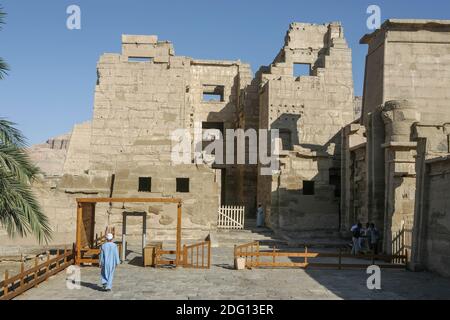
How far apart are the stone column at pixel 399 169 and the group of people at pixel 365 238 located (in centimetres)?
35

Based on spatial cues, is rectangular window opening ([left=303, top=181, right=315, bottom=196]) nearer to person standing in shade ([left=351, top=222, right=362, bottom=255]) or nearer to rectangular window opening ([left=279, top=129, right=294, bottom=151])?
rectangular window opening ([left=279, top=129, right=294, bottom=151])

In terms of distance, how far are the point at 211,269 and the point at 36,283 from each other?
478cm

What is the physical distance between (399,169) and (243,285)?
7.44 m

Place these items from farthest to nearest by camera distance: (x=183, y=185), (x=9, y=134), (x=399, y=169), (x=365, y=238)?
(x=183, y=185) → (x=365, y=238) → (x=399, y=169) → (x=9, y=134)

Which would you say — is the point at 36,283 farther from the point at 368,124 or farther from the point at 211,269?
the point at 368,124

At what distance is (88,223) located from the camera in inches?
601

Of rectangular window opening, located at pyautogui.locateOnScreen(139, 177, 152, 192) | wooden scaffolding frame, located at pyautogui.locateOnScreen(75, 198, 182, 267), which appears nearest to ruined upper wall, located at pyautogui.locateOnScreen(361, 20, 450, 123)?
wooden scaffolding frame, located at pyautogui.locateOnScreen(75, 198, 182, 267)

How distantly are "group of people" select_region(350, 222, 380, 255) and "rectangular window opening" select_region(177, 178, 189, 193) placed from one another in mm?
8330

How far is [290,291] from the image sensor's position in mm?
10641

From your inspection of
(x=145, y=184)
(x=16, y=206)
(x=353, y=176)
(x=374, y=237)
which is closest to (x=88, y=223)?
(x=16, y=206)

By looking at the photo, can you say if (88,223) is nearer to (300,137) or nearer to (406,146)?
(406,146)

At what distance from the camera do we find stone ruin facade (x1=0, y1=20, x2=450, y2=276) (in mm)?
15883

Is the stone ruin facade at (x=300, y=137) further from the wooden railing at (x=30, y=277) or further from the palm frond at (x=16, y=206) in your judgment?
the palm frond at (x=16, y=206)

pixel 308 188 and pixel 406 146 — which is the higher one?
pixel 406 146
